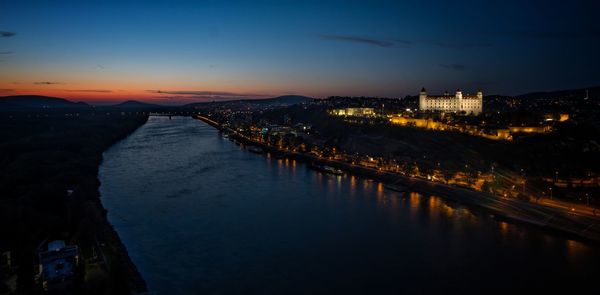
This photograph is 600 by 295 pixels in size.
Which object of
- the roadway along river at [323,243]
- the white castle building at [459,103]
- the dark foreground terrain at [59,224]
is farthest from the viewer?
the white castle building at [459,103]

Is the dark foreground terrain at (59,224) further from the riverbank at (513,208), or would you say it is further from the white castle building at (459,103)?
the white castle building at (459,103)

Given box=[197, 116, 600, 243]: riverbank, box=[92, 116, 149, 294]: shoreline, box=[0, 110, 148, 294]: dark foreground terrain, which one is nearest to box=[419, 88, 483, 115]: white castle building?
box=[197, 116, 600, 243]: riverbank

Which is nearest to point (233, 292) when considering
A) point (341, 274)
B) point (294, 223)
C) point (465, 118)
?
point (341, 274)

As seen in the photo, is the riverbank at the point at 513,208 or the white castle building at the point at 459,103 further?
the white castle building at the point at 459,103

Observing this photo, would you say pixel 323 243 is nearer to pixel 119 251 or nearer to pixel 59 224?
pixel 119 251

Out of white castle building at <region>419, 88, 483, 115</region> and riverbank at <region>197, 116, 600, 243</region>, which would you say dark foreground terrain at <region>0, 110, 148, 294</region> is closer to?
riverbank at <region>197, 116, 600, 243</region>

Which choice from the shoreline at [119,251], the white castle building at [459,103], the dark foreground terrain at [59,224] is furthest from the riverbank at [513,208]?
the white castle building at [459,103]

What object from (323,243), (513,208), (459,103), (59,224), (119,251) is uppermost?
(459,103)

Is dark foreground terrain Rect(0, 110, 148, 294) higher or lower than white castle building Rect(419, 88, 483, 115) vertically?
lower

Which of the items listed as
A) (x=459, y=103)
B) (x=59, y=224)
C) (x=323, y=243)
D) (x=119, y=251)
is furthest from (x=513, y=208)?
(x=459, y=103)
